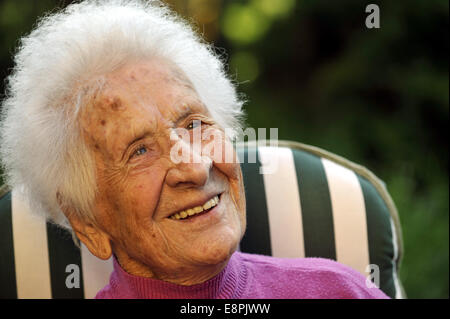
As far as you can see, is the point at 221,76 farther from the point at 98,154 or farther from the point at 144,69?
the point at 98,154

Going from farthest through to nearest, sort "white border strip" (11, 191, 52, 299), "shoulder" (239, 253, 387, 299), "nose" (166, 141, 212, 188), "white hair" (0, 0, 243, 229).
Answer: "white border strip" (11, 191, 52, 299) → "shoulder" (239, 253, 387, 299) → "white hair" (0, 0, 243, 229) → "nose" (166, 141, 212, 188)

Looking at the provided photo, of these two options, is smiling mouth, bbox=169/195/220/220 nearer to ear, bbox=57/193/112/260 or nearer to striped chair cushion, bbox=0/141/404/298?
ear, bbox=57/193/112/260

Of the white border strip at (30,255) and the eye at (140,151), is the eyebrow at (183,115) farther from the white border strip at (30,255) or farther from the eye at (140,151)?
the white border strip at (30,255)

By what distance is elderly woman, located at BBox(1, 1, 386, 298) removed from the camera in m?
1.46

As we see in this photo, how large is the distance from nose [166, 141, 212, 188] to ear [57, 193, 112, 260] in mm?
313

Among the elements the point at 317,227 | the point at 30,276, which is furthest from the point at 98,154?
the point at 317,227

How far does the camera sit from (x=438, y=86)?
424 centimetres

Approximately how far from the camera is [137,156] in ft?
4.92

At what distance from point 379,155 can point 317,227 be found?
2491 millimetres

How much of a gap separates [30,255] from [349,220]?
1.12 m

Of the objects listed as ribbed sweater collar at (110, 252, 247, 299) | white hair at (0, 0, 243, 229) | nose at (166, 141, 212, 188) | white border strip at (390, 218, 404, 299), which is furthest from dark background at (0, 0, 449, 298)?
nose at (166, 141, 212, 188)

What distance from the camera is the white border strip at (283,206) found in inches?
78.1

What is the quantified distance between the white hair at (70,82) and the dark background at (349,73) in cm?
211

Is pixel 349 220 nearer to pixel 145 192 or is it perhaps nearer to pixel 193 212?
pixel 193 212
